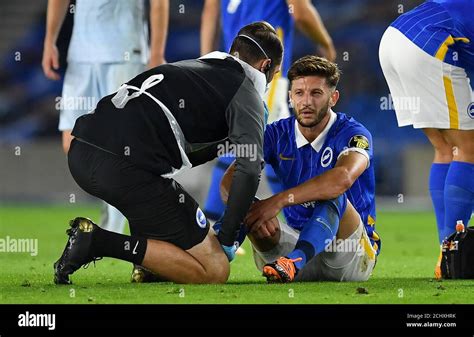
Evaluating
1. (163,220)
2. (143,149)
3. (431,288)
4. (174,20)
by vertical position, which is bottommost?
(431,288)

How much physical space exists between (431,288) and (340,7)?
10.6 meters

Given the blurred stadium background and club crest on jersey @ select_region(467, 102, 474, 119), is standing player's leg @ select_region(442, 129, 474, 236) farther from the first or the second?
the blurred stadium background

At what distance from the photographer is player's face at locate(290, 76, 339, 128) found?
476cm

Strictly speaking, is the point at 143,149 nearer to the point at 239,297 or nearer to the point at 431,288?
the point at 239,297

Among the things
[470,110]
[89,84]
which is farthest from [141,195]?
[89,84]

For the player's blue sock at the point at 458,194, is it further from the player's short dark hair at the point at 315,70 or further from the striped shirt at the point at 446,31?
the player's short dark hair at the point at 315,70

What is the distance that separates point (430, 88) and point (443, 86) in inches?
2.7

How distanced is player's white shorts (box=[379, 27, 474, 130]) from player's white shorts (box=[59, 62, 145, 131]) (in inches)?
94.0

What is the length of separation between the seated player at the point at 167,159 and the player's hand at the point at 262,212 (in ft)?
0.42

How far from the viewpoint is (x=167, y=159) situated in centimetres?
448

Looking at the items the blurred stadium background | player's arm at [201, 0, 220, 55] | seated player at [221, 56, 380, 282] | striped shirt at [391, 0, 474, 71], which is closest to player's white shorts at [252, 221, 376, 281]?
seated player at [221, 56, 380, 282]

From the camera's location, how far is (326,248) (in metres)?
4.66

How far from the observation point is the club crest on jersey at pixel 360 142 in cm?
474
